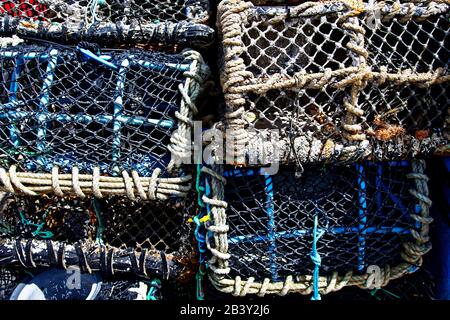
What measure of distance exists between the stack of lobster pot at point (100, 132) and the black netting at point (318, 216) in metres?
0.20

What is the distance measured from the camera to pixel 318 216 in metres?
1.48

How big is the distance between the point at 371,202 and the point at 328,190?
14 centimetres

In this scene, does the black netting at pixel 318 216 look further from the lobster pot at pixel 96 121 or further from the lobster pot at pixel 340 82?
the lobster pot at pixel 96 121

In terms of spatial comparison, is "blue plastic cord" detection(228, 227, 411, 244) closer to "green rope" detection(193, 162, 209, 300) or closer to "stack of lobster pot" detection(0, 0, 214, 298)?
"green rope" detection(193, 162, 209, 300)

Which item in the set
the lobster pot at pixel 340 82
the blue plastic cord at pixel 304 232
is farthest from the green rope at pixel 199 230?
the lobster pot at pixel 340 82

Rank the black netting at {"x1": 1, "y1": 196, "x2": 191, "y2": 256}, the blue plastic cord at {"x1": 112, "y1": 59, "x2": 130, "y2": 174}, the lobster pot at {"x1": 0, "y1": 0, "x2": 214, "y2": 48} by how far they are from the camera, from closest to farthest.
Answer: the blue plastic cord at {"x1": 112, "y1": 59, "x2": 130, "y2": 174}, the lobster pot at {"x1": 0, "y1": 0, "x2": 214, "y2": 48}, the black netting at {"x1": 1, "y1": 196, "x2": 191, "y2": 256}

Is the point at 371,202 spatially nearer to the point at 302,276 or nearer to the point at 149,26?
the point at 302,276

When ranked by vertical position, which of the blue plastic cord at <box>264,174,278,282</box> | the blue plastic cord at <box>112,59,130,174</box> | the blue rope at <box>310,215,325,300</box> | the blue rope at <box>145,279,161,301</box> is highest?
the blue plastic cord at <box>112,59,130,174</box>

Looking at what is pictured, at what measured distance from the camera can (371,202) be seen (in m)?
1.47

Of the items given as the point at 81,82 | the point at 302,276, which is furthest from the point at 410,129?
the point at 81,82

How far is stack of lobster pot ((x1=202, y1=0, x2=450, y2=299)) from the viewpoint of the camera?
1.33 metres

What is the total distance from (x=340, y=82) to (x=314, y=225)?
17.8 inches

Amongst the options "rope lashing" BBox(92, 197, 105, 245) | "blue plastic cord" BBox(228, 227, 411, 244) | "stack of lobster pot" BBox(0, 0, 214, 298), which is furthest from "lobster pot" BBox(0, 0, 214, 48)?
"blue plastic cord" BBox(228, 227, 411, 244)

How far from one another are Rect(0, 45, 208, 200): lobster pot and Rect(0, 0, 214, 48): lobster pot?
0.22 ft
